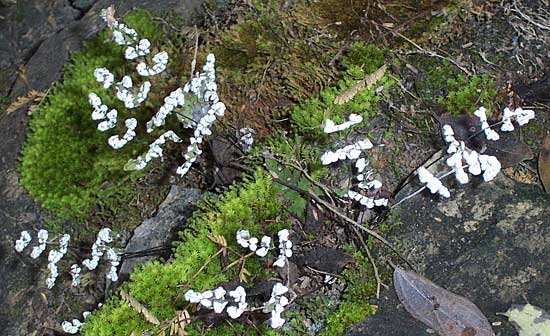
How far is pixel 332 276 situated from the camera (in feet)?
6.03

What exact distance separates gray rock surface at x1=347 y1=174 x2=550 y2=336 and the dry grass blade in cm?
59

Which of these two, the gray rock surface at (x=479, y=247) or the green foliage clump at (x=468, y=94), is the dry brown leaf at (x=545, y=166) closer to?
the gray rock surface at (x=479, y=247)

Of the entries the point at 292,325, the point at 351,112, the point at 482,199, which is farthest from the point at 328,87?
the point at 292,325

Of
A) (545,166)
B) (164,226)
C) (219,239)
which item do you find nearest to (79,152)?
(164,226)

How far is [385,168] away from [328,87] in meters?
0.37

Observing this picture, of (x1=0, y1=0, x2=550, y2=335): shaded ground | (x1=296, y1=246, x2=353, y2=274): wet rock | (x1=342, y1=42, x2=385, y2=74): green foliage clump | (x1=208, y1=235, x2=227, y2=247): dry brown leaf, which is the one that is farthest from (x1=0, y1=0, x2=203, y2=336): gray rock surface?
(x1=296, y1=246, x2=353, y2=274): wet rock

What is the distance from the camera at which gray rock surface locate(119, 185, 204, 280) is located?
92.4 inches

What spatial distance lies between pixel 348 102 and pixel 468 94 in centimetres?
40

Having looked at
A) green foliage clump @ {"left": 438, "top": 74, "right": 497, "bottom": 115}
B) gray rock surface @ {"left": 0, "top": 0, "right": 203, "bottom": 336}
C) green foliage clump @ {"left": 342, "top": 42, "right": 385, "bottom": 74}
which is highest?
green foliage clump @ {"left": 342, "top": 42, "right": 385, "bottom": 74}

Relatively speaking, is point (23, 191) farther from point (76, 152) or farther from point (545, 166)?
point (545, 166)

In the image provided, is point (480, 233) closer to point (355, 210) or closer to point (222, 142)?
point (355, 210)

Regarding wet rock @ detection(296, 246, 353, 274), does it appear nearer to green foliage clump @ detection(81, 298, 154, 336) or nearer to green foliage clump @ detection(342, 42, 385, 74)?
green foliage clump @ detection(81, 298, 154, 336)

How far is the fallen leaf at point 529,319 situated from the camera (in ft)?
5.41

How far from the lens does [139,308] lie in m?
1.83
